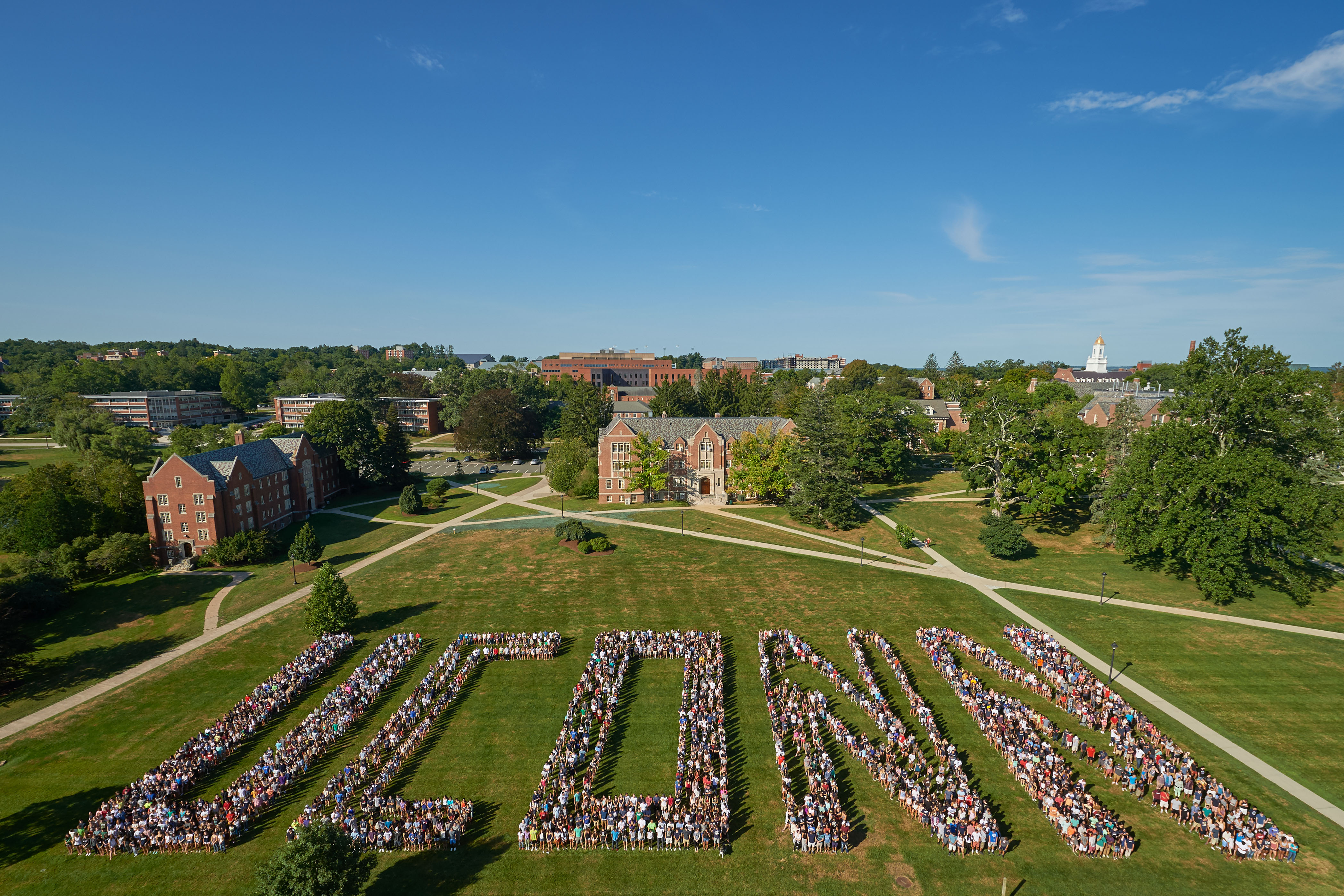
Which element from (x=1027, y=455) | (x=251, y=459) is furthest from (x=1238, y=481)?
(x=251, y=459)

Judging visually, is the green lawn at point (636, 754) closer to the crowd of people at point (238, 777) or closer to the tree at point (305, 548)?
the crowd of people at point (238, 777)

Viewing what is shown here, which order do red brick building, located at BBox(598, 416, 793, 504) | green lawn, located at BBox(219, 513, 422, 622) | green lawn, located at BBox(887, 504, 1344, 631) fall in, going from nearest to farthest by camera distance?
green lawn, located at BBox(887, 504, 1344, 631), green lawn, located at BBox(219, 513, 422, 622), red brick building, located at BBox(598, 416, 793, 504)

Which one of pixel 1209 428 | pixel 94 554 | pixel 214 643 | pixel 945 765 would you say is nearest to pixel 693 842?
pixel 945 765

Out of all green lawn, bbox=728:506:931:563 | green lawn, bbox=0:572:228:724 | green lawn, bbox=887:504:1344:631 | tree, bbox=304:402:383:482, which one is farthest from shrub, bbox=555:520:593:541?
tree, bbox=304:402:383:482

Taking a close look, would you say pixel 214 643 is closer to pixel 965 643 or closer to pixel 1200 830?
pixel 965 643

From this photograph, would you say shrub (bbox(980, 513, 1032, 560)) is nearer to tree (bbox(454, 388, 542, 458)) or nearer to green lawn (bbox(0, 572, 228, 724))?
green lawn (bbox(0, 572, 228, 724))

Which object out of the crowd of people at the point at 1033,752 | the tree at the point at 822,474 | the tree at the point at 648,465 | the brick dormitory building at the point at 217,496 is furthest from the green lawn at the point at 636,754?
the tree at the point at 648,465
